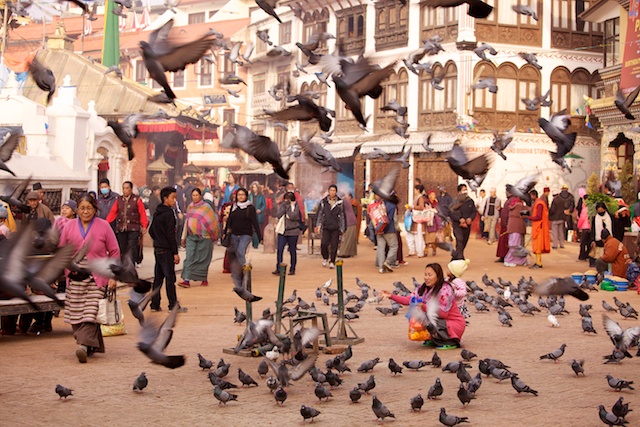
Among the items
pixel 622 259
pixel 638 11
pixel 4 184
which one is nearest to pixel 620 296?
pixel 622 259

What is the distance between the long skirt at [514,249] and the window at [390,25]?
1817 centimetres

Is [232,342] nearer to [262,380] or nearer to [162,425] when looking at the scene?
[262,380]

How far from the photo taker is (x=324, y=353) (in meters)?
9.56

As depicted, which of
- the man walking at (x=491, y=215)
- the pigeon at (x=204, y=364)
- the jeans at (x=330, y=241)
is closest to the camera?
the pigeon at (x=204, y=364)

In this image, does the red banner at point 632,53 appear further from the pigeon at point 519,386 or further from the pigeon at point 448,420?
the pigeon at point 448,420

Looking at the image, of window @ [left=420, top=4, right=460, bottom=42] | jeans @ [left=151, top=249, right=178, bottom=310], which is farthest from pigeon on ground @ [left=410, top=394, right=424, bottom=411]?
window @ [left=420, top=4, right=460, bottom=42]

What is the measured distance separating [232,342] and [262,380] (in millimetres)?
2012

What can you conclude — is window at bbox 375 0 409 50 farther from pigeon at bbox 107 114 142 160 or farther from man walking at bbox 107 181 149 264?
pigeon at bbox 107 114 142 160

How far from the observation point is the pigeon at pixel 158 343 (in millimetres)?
7262

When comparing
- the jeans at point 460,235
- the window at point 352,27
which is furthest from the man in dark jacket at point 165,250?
the window at point 352,27

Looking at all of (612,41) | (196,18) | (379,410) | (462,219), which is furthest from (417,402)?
(196,18)

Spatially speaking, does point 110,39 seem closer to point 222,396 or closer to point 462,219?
point 462,219

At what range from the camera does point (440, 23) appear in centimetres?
3525

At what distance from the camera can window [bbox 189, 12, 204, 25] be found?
212 ft
